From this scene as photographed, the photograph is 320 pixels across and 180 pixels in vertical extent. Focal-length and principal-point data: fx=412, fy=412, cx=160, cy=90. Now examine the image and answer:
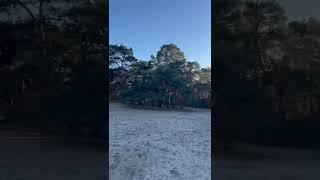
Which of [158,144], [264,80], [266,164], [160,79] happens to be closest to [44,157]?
[158,144]

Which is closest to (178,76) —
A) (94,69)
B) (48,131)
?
(94,69)

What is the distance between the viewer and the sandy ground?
500cm

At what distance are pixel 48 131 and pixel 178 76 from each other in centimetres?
218

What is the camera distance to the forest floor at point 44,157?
425cm

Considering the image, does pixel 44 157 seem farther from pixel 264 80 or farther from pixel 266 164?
pixel 264 80

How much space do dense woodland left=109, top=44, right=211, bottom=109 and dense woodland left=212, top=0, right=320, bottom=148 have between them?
85 centimetres

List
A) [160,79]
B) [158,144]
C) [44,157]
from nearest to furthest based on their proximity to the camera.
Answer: [44,157]
[158,144]
[160,79]

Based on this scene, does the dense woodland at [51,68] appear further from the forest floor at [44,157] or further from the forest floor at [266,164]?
the forest floor at [266,164]

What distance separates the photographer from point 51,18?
4.32m

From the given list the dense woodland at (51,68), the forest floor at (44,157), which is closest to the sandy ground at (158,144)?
the forest floor at (44,157)

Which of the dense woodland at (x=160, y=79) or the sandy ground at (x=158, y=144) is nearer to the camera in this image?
the sandy ground at (x=158, y=144)

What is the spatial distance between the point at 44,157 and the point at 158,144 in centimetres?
157

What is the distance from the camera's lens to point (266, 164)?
4320mm

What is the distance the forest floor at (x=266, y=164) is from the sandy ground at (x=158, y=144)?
503mm
